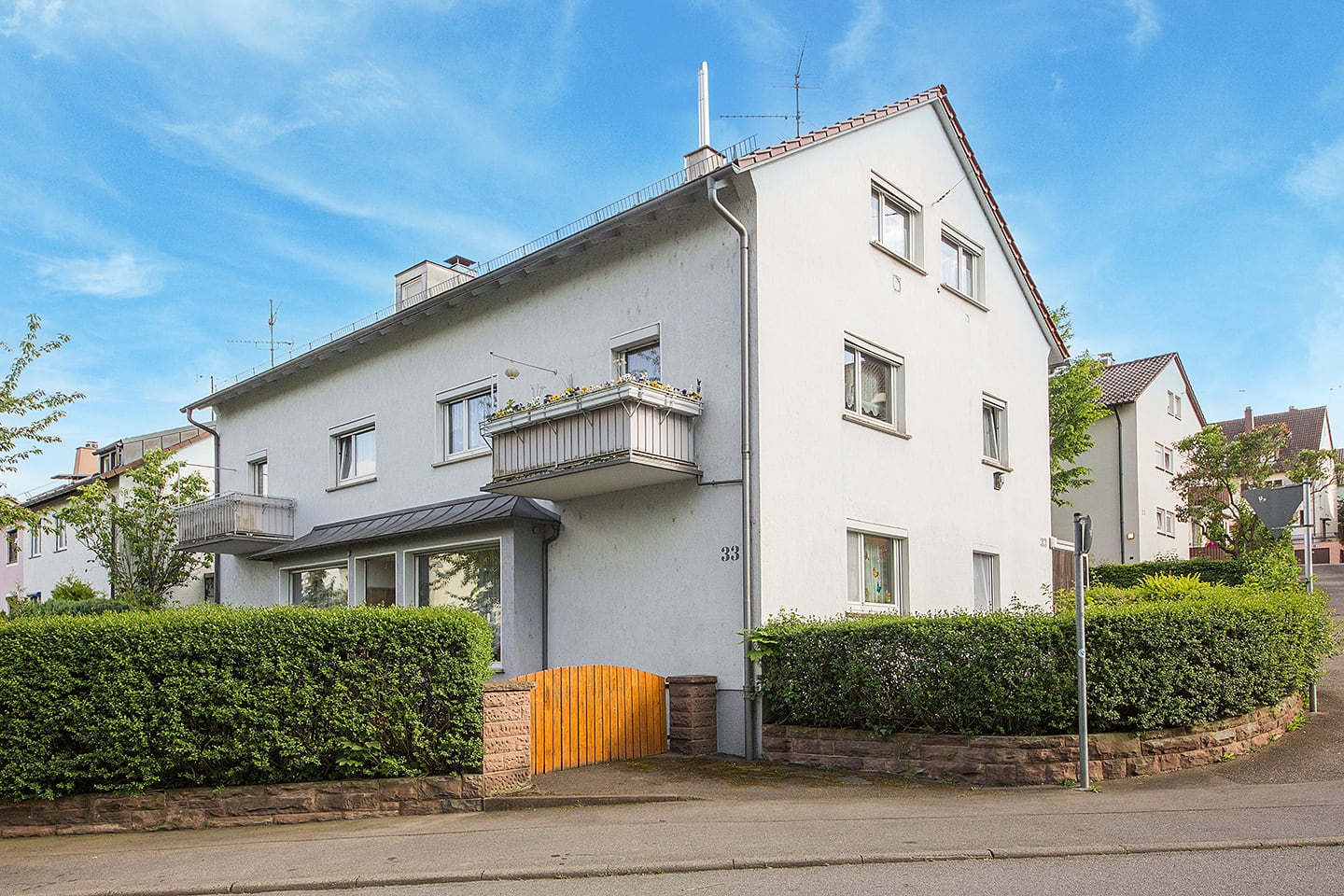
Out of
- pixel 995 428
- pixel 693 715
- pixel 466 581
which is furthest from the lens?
pixel 995 428

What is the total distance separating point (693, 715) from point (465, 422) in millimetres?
7158

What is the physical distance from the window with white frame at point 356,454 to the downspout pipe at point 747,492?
28.4 feet

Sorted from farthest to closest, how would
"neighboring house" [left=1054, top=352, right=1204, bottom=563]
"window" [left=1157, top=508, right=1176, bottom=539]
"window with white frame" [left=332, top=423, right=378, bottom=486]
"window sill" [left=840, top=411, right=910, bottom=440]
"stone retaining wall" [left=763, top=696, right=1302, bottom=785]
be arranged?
"window" [left=1157, top=508, right=1176, bottom=539]
"neighboring house" [left=1054, top=352, right=1204, bottom=563]
"window with white frame" [left=332, top=423, right=378, bottom=486]
"window sill" [left=840, top=411, right=910, bottom=440]
"stone retaining wall" [left=763, top=696, right=1302, bottom=785]

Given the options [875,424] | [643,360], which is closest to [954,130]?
[875,424]

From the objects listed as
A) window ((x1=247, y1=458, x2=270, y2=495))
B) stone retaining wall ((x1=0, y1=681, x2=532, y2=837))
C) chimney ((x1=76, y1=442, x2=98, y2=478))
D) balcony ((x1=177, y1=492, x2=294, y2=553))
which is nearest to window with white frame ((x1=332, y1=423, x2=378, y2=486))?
balcony ((x1=177, y1=492, x2=294, y2=553))

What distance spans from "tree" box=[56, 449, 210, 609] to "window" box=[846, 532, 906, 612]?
15.7m

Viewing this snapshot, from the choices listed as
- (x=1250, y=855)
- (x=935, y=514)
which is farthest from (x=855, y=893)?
(x=935, y=514)

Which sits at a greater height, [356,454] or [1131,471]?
[1131,471]

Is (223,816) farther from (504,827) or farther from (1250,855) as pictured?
(1250,855)

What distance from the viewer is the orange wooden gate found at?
11.4m

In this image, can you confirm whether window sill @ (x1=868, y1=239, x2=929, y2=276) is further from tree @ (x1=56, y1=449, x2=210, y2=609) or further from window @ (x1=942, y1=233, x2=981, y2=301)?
tree @ (x1=56, y1=449, x2=210, y2=609)

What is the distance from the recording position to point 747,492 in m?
13.0

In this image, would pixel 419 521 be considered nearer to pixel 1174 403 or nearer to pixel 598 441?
pixel 598 441

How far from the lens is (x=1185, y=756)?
430 inches
